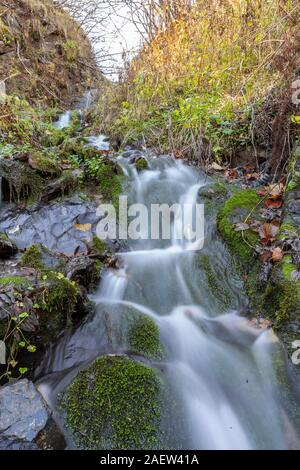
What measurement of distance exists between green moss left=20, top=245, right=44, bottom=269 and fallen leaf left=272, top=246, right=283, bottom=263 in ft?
6.19

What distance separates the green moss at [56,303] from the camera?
7.55ft

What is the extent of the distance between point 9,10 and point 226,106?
19.6ft

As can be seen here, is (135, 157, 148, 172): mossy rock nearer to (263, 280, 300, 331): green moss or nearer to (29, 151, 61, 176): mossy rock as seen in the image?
(29, 151, 61, 176): mossy rock

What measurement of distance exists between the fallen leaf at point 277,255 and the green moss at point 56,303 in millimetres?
1606

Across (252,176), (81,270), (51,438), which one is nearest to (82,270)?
(81,270)

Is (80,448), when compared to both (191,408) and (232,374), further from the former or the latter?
(232,374)

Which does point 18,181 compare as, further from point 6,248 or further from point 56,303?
point 56,303

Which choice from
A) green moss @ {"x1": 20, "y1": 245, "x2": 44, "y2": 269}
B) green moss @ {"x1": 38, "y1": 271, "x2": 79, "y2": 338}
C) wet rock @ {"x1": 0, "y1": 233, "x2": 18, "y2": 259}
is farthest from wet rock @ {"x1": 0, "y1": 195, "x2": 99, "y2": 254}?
green moss @ {"x1": 38, "y1": 271, "x2": 79, "y2": 338}

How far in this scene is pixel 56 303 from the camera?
2.35 m

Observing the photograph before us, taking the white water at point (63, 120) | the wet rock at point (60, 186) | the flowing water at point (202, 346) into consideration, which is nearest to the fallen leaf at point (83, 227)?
the flowing water at point (202, 346)

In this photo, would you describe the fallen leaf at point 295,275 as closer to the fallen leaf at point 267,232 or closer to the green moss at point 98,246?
the fallen leaf at point 267,232

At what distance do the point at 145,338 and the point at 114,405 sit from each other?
59cm

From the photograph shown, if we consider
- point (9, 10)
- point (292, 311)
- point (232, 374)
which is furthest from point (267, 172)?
point (9, 10)

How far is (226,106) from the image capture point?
4.99m
